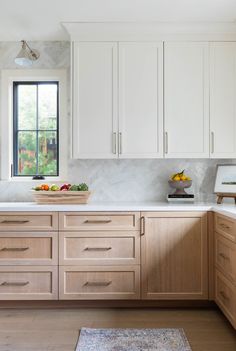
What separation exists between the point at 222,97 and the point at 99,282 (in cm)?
189

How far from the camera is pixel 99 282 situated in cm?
302

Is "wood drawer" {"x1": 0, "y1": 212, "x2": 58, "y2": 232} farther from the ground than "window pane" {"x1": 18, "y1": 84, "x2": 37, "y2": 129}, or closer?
closer

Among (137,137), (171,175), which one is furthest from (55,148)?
(171,175)

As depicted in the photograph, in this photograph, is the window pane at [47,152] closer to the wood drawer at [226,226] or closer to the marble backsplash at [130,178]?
the marble backsplash at [130,178]

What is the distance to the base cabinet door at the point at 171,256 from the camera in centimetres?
301

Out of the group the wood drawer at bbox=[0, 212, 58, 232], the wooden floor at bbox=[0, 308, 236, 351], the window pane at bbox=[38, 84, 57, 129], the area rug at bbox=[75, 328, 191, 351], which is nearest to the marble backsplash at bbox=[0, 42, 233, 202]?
the window pane at bbox=[38, 84, 57, 129]

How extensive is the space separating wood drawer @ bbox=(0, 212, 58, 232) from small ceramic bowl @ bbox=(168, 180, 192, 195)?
3.65 ft

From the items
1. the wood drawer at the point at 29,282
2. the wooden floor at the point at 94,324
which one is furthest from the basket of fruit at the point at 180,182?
the wood drawer at the point at 29,282

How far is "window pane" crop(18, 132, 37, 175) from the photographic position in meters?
3.76

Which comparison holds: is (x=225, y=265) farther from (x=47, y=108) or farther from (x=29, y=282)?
(x=47, y=108)

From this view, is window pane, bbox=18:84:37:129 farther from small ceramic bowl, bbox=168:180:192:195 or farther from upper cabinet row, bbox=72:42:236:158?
small ceramic bowl, bbox=168:180:192:195

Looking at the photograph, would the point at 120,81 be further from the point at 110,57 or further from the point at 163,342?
the point at 163,342

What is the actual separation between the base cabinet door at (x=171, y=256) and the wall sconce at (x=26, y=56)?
66.7 inches

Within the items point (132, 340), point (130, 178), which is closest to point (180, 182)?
point (130, 178)
